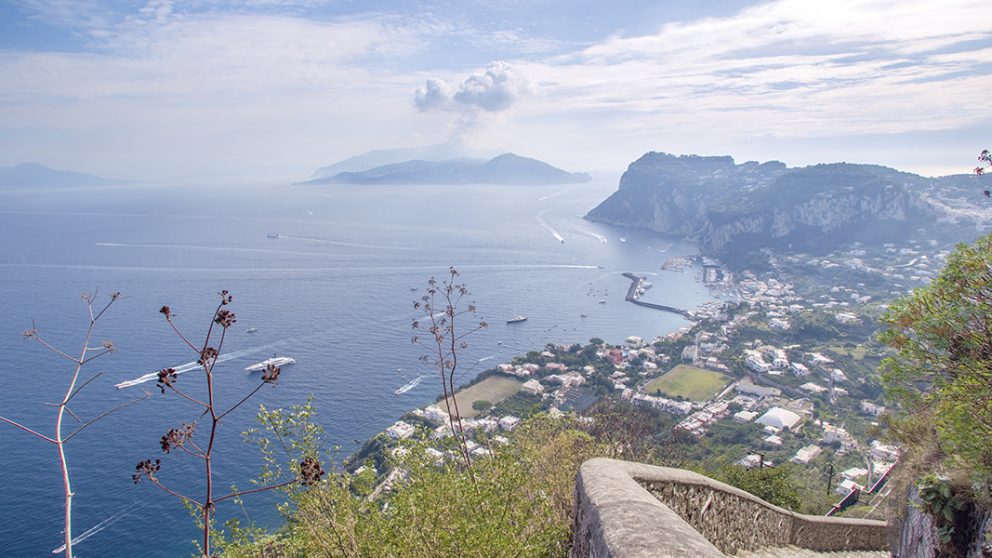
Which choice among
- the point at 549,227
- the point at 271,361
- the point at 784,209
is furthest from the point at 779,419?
the point at 549,227

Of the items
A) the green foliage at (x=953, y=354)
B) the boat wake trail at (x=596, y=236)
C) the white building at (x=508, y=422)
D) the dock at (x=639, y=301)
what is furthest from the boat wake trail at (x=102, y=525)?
the boat wake trail at (x=596, y=236)

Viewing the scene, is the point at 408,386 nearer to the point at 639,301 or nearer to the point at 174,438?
the point at 639,301

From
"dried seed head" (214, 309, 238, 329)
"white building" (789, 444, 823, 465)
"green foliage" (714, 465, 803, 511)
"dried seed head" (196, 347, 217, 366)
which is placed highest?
"dried seed head" (214, 309, 238, 329)

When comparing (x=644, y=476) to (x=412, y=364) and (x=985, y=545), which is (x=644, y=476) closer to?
(x=985, y=545)

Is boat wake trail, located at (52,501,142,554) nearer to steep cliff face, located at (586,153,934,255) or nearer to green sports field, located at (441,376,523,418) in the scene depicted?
green sports field, located at (441,376,523,418)

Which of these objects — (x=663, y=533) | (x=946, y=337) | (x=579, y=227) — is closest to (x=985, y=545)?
(x=946, y=337)

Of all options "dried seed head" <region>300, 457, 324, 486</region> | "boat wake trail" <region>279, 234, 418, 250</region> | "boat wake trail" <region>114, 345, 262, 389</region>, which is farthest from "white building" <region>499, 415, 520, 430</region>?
"boat wake trail" <region>279, 234, 418, 250</region>
